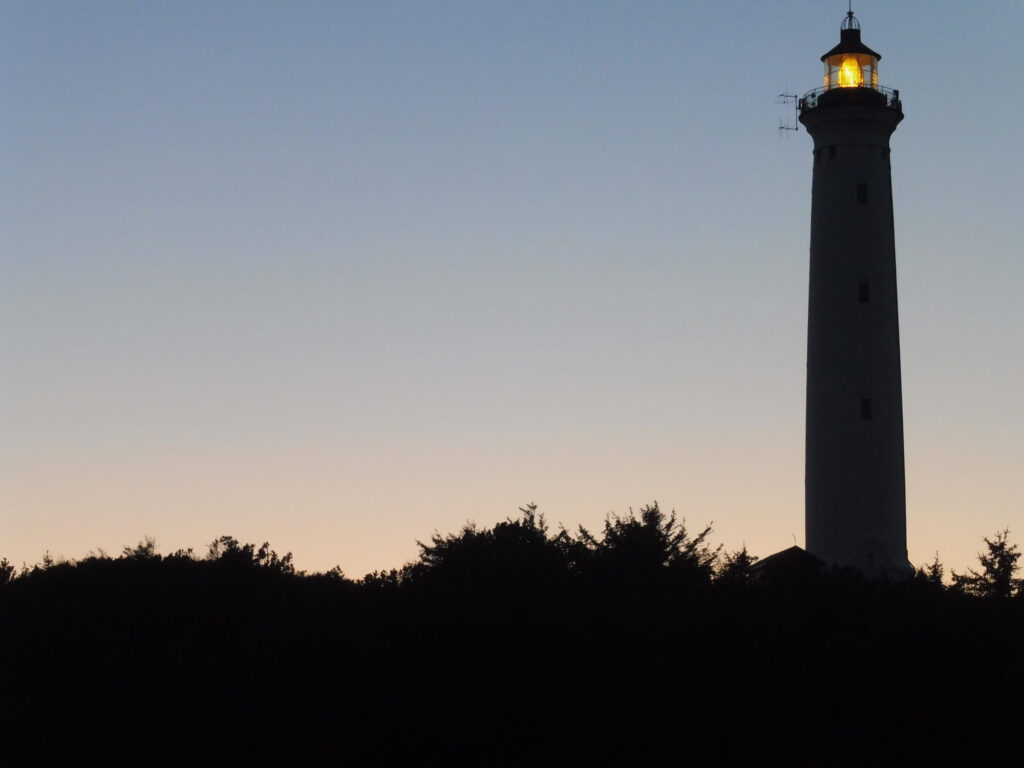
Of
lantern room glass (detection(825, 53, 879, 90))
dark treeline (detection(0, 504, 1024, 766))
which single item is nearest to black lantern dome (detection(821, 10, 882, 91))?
lantern room glass (detection(825, 53, 879, 90))

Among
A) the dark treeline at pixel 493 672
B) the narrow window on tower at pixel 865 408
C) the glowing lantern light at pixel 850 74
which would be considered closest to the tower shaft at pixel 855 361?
the narrow window on tower at pixel 865 408

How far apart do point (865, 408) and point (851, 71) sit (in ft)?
35.6

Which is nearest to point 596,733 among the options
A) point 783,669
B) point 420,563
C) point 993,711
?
point 783,669

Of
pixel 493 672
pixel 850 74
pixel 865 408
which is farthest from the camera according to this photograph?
pixel 850 74

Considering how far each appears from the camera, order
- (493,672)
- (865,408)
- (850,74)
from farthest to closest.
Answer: (850,74) → (865,408) → (493,672)

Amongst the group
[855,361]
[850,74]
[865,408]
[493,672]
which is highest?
[850,74]

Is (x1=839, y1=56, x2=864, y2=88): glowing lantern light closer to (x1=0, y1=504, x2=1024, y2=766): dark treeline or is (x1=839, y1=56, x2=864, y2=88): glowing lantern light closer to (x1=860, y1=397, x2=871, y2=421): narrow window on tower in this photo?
(x1=860, y1=397, x2=871, y2=421): narrow window on tower

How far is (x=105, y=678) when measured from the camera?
3519 cm

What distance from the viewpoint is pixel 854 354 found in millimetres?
51156

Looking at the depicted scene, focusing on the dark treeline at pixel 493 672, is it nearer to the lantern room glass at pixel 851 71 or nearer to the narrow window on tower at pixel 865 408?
the narrow window on tower at pixel 865 408

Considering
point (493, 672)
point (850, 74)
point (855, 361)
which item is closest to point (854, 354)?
point (855, 361)

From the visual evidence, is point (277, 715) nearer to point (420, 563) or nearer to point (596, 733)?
point (596, 733)

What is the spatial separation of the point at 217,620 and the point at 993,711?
1640 centimetres

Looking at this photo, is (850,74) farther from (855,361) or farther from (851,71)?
(855,361)
